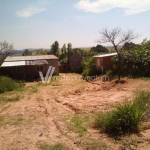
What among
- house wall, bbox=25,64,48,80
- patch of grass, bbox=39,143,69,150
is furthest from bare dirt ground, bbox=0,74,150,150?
house wall, bbox=25,64,48,80

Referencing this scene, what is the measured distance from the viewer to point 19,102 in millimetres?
9891

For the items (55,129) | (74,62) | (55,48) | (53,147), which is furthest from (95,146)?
(55,48)

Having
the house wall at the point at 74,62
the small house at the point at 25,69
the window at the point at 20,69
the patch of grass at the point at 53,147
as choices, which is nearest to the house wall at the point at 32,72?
the small house at the point at 25,69

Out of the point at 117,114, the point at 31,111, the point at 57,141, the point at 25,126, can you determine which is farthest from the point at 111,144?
the point at 31,111

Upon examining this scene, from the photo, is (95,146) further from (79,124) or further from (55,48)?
(55,48)

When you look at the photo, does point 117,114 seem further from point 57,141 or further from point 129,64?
point 129,64

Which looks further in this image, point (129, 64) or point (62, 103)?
point (129, 64)

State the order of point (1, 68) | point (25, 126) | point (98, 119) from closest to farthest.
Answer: point (98, 119) < point (25, 126) < point (1, 68)

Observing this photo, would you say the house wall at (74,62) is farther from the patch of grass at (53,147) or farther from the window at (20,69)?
the patch of grass at (53,147)

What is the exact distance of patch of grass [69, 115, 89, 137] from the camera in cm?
534

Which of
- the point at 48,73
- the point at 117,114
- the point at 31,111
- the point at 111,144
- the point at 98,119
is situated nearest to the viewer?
the point at 111,144

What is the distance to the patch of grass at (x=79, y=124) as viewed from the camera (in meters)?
5.34

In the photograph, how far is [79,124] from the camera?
5.92 m

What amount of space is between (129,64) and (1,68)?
13.6 metres
